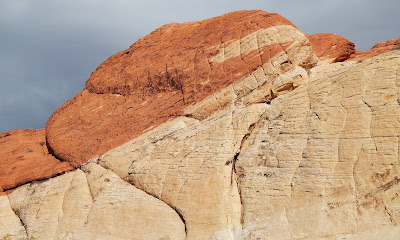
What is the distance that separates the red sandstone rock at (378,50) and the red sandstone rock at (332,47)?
0.53m

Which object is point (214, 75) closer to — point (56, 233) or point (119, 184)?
point (119, 184)

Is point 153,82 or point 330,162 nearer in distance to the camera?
point 330,162

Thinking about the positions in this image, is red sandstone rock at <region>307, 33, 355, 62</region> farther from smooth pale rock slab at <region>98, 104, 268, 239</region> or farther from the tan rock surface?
the tan rock surface

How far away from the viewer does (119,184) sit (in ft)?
67.8

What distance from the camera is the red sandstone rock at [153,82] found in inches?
961

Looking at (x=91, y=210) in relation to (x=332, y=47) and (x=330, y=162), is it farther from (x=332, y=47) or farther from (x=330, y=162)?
(x=332, y=47)

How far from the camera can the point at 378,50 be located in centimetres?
2798

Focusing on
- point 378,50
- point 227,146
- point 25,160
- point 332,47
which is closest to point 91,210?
point 227,146

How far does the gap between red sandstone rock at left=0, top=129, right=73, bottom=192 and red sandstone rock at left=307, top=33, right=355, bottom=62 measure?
17.1m

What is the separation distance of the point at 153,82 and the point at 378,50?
50.9 ft

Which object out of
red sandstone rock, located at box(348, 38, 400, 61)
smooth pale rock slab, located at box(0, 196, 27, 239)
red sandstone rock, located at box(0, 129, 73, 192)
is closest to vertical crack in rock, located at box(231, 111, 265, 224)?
red sandstone rock, located at box(348, 38, 400, 61)

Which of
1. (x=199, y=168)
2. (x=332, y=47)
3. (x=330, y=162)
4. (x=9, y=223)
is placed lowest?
(x=9, y=223)

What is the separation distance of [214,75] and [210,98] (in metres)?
1.90

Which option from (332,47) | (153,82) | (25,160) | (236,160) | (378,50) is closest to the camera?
(236,160)
